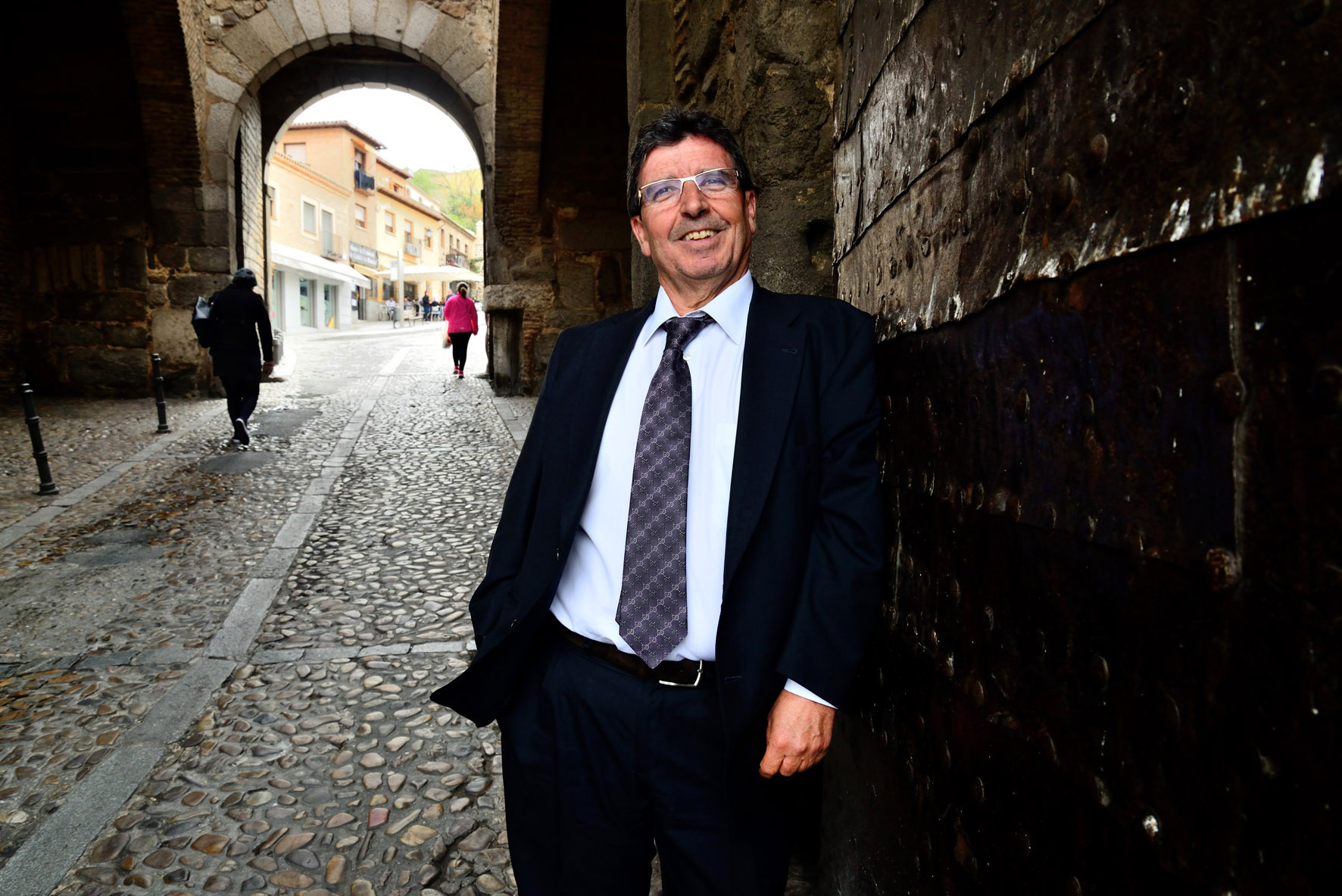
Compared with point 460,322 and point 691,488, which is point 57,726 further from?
point 460,322

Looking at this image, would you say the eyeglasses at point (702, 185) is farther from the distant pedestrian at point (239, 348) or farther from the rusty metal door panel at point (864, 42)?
the distant pedestrian at point (239, 348)

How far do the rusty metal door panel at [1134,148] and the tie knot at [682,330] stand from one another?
471 millimetres

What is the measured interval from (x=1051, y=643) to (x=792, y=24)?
191 centimetres

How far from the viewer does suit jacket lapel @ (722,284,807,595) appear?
1.29m

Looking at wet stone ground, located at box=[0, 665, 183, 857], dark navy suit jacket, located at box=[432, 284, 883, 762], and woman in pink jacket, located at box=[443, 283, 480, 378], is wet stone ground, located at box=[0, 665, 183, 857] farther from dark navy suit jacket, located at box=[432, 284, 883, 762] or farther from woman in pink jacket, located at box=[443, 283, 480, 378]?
woman in pink jacket, located at box=[443, 283, 480, 378]

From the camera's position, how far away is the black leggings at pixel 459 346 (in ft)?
47.7

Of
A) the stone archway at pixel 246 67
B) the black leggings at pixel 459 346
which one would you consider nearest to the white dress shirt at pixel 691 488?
the stone archway at pixel 246 67

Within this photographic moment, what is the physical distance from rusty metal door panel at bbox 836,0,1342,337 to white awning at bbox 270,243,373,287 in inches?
1080

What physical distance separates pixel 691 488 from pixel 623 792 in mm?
535

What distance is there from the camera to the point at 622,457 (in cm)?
152

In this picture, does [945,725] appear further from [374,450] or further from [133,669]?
[374,450]

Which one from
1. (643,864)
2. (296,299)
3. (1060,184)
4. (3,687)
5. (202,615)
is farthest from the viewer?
(296,299)

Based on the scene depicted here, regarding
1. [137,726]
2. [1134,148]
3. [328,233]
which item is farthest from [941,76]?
[328,233]

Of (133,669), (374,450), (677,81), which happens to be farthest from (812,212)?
(374,450)
